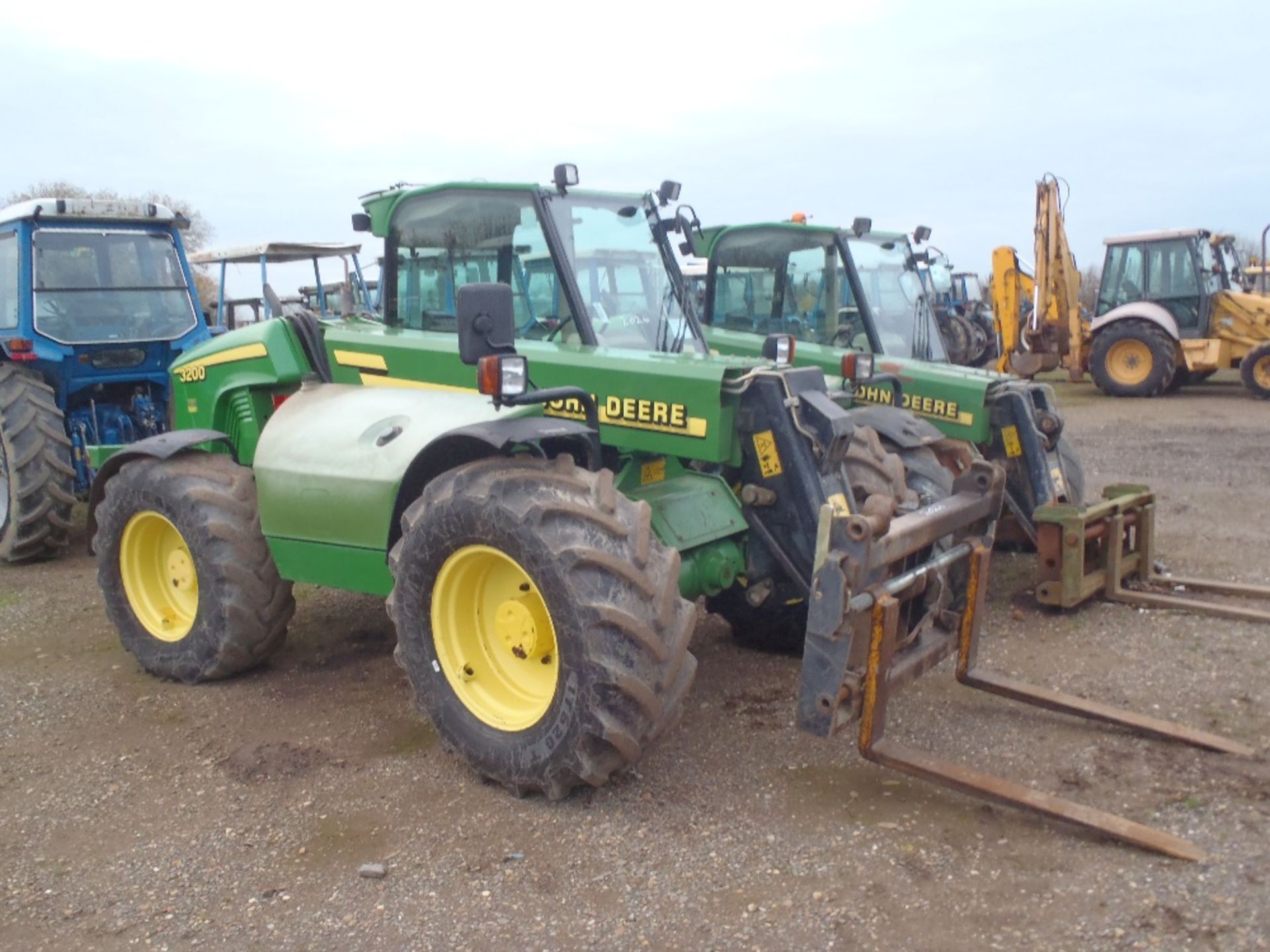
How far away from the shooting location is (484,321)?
3967 mm

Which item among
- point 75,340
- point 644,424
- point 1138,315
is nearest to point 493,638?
point 644,424

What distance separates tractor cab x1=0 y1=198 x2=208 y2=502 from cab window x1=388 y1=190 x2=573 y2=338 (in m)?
3.58

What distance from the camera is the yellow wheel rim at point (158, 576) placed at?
536 centimetres

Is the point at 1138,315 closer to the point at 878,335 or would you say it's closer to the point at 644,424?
the point at 878,335

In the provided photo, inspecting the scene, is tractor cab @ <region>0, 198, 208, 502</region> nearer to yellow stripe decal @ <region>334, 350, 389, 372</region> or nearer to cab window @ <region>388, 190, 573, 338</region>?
yellow stripe decal @ <region>334, 350, 389, 372</region>

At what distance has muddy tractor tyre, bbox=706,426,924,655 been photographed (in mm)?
5047

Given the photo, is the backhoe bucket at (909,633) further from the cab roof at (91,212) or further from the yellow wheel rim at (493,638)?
the cab roof at (91,212)

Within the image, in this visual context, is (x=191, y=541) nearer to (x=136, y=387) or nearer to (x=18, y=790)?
(x=18, y=790)

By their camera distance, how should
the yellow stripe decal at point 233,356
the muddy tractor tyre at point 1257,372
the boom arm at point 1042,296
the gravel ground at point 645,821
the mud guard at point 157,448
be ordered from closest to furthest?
the gravel ground at point 645,821 < the mud guard at point 157,448 < the yellow stripe decal at point 233,356 < the boom arm at point 1042,296 < the muddy tractor tyre at point 1257,372

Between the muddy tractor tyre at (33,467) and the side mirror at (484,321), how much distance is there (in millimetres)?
4769

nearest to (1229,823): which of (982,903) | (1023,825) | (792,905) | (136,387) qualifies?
(1023,825)

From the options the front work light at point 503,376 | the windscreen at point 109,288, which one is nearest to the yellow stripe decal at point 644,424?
the front work light at point 503,376

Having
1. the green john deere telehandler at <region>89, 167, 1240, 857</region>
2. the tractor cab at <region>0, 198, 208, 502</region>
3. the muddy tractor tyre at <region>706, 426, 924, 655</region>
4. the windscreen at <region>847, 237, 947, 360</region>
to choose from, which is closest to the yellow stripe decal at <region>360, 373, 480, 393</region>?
the green john deere telehandler at <region>89, 167, 1240, 857</region>

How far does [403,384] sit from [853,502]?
208 centimetres
